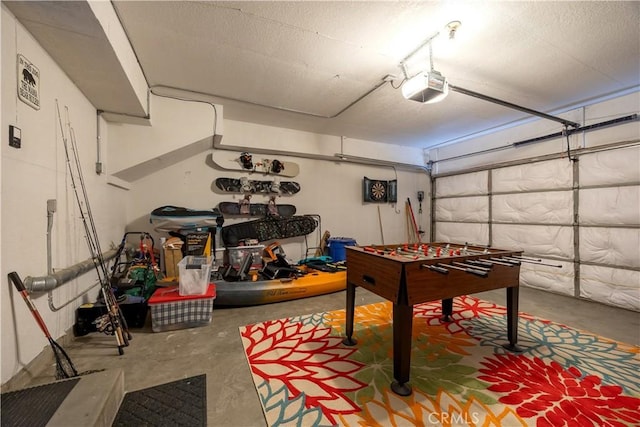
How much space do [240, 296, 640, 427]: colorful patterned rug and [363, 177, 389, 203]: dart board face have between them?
3.26 meters

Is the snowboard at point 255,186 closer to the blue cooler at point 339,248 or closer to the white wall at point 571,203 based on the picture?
the blue cooler at point 339,248

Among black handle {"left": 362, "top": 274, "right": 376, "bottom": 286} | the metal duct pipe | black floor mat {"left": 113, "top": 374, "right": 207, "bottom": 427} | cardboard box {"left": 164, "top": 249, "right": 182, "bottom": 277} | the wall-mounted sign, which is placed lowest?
black floor mat {"left": 113, "top": 374, "right": 207, "bottom": 427}

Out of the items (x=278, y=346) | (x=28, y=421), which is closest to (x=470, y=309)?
(x=278, y=346)

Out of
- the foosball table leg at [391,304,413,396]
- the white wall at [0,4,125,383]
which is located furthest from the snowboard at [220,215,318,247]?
the foosball table leg at [391,304,413,396]

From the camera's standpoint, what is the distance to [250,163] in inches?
167

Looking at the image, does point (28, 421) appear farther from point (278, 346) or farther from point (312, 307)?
point (312, 307)

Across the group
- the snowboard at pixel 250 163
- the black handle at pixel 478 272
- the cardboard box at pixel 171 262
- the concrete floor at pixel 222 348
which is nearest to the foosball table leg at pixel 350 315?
the concrete floor at pixel 222 348

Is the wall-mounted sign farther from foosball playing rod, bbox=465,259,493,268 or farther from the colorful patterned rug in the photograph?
foosball playing rod, bbox=465,259,493,268

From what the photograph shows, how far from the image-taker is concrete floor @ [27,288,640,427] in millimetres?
1558

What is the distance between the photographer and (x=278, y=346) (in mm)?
2143

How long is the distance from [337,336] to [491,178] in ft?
14.1

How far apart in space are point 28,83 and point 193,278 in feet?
6.26

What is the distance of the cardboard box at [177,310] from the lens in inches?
92.6

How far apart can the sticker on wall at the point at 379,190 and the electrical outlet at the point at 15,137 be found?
489 centimetres
